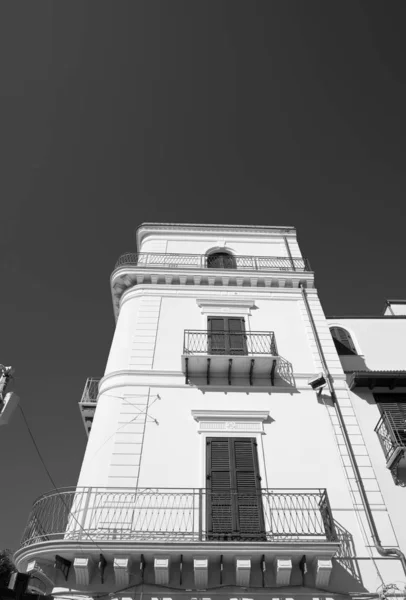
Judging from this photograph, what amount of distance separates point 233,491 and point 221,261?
10995 mm

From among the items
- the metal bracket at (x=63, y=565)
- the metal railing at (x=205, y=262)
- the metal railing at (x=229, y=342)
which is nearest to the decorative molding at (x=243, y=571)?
the metal bracket at (x=63, y=565)

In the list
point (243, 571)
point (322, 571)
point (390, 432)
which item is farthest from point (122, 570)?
point (390, 432)

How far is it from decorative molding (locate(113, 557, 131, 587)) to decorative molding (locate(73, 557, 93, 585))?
0.57 m

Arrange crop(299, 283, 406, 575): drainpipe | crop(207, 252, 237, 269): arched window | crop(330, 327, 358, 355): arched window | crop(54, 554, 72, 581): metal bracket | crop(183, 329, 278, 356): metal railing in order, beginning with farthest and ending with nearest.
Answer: crop(207, 252, 237, 269): arched window < crop(330, 327, 358, 355): arched window < crop(183, 329, 278, 356): metal railing < crop(299, 283, 406, 575): drainpipe < crop(54, 554, 72, 581): metal bracket

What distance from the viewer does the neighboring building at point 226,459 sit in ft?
30.9

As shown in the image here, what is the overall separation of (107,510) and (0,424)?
11.1ft

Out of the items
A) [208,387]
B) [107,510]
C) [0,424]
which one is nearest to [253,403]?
[208,387]

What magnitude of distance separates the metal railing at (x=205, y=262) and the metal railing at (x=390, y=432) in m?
7.49

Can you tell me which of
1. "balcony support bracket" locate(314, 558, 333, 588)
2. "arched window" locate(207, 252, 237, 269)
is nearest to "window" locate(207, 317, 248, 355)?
"arched window" locate(207, 252, 237, 269)

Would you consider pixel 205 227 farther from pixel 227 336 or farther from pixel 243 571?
pixel 243 571

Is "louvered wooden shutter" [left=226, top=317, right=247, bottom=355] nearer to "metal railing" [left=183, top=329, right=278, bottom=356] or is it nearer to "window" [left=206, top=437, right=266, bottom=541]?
"metal railing" [left=183, top=329, right=278, bottom=356]

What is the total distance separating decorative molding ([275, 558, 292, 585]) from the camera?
365 inches

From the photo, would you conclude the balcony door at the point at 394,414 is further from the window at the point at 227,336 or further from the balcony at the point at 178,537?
the window at the point at 227,336

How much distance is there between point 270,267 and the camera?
18.8 metres
